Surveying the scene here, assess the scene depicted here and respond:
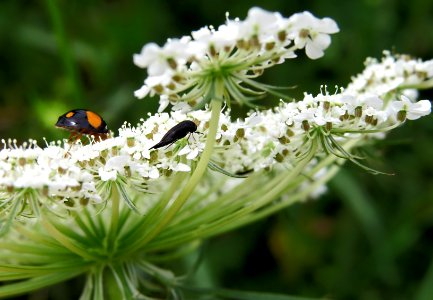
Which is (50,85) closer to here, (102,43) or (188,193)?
(102,43)

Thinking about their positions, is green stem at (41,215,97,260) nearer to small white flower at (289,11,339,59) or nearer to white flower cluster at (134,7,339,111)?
white flower cluster at (134,7,339,111)

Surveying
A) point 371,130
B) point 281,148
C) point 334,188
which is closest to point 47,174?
point 281,148

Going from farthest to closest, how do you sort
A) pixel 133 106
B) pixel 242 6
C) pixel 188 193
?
1. pixel 242 6
2. pixel 133 106
3. pixel 188 193

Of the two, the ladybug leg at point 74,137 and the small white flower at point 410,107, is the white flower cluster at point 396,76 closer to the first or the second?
the small white flower at point 410,107

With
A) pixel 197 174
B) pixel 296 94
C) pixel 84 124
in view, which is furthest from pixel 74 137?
pixel 296 94

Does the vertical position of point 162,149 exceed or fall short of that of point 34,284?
it exceeds it

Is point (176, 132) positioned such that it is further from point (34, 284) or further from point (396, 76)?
point (396, 76)
